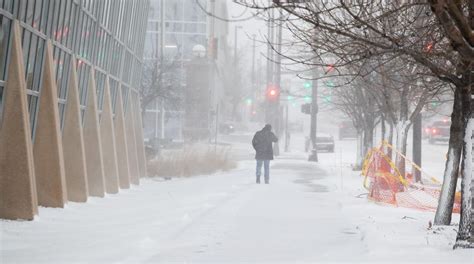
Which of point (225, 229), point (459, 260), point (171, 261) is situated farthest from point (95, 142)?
point (459, 260)

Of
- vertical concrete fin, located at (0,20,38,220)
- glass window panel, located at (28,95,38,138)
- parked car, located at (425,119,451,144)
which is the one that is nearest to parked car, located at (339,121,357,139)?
parked car, located at (425,119,451,144)

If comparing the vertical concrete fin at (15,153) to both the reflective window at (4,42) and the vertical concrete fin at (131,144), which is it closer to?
the reflective window at (4,42)

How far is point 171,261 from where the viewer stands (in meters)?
8.91

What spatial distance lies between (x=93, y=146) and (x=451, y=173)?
11.9m

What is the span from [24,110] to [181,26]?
1908 inches

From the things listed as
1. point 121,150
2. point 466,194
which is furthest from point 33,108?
point 466,194

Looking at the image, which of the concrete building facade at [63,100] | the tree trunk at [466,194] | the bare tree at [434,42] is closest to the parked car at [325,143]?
the concrete building facade at [63,100]

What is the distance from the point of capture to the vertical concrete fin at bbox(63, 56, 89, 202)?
732 inches

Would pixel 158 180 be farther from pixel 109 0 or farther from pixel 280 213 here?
pixel 280 213

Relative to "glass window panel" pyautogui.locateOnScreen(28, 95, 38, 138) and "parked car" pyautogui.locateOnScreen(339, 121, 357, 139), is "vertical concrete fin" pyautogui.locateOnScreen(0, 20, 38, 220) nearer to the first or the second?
"glass window panel" pyautogui.locateOnScreen(28, 95, 38, 138)

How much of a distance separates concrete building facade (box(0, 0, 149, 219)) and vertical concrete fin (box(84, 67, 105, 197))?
27mm

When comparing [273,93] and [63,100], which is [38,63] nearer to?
[63,100]

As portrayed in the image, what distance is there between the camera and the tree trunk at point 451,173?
11414 millimetres

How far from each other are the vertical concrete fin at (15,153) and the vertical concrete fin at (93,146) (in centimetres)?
696
